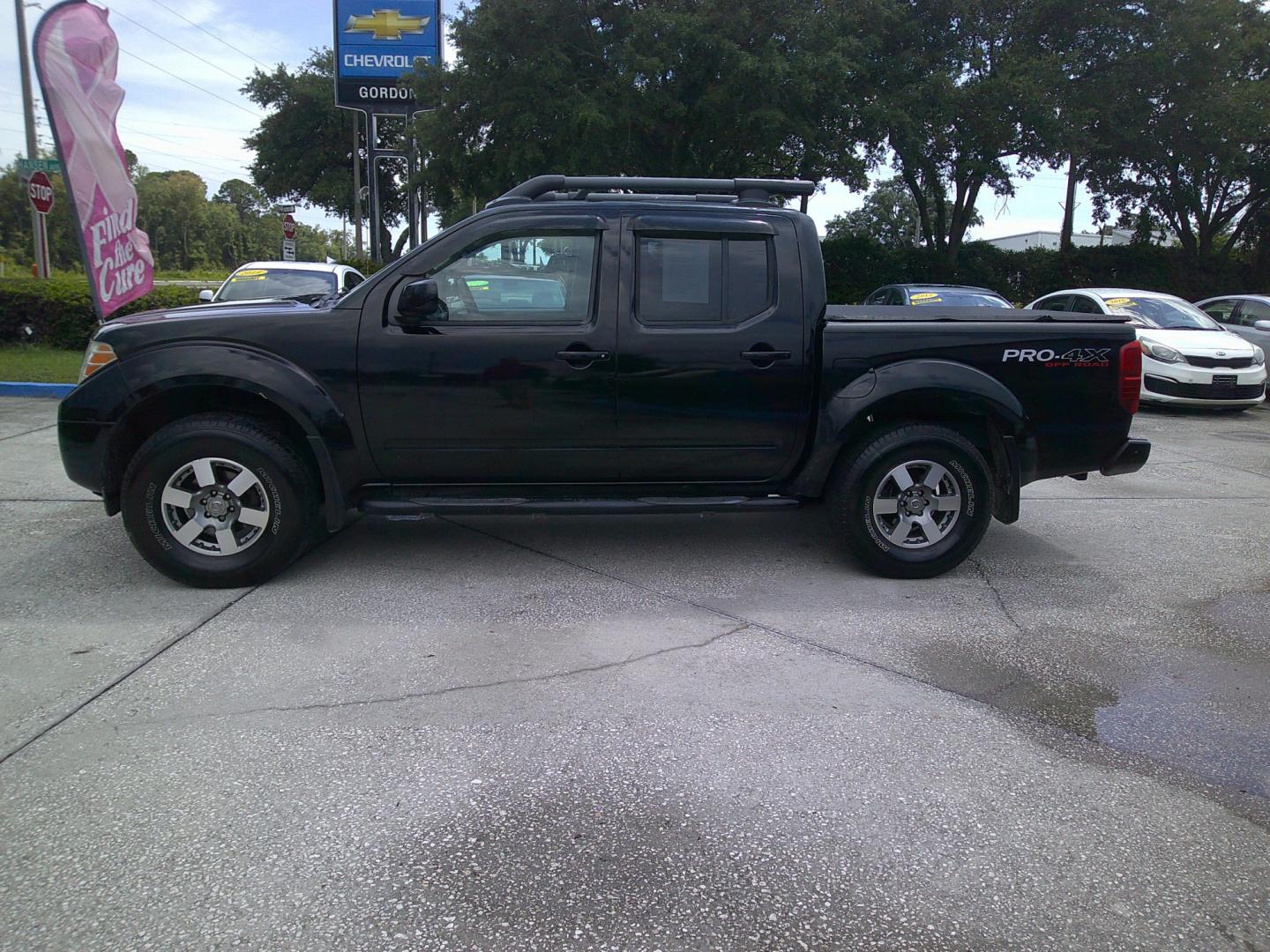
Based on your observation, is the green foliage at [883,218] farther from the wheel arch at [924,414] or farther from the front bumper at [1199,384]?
the wheel arch at [924,414]

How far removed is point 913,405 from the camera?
5.09 metres

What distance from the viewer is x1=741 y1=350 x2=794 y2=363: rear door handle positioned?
4906 millimetres

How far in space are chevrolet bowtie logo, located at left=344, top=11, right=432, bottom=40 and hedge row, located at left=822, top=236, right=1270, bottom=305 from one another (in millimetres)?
12730

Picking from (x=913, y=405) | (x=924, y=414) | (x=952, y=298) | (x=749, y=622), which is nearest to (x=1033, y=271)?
(x=952, y=298)

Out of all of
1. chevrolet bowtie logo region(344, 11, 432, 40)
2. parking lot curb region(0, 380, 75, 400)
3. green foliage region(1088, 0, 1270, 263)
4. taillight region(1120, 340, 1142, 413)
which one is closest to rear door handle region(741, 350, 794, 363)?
taillight region(1120, 340, 1142, 413)

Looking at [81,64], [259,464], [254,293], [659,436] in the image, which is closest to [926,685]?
[659,436]

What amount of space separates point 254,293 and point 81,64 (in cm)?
322

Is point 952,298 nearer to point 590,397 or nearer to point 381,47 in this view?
point 590,397

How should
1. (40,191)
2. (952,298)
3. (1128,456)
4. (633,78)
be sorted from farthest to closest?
(633,78) → (40,191) → (952,298) → (1128,456)

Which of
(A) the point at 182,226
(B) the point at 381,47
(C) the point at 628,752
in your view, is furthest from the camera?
(A) the point at 182,226

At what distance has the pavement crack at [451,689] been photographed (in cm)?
354

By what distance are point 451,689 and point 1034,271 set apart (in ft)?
86.2

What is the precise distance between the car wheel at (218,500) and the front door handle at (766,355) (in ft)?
7.85

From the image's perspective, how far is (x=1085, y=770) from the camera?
3.24 metres
